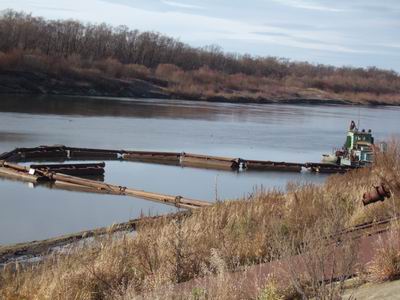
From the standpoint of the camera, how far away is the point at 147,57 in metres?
128

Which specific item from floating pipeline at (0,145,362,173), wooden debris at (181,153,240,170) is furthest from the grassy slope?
wooden debris at (181,153,240,170)

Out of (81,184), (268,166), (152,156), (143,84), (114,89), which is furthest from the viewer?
(143,84)

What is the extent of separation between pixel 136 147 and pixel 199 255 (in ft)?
90.1

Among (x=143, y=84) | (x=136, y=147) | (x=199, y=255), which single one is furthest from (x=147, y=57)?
(x=199, y=255)

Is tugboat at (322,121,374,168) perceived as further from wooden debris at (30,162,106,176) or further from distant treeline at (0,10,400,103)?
distant treeline at (0,10,400,103)

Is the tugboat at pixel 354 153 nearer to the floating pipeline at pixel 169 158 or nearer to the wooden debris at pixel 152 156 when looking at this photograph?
the floating pipeline at pixel 169 158

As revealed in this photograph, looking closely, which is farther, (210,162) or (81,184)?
(210,162)

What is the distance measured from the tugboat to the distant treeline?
201ft

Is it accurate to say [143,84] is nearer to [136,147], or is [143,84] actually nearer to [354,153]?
[136,147]

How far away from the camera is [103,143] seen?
118 feet

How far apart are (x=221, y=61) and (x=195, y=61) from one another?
42.7ft

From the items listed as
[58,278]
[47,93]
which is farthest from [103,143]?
[47,93]

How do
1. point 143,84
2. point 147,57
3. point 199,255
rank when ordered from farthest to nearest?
point 147,57, point 143,84, point 199,255

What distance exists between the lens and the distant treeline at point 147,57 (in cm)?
10281
